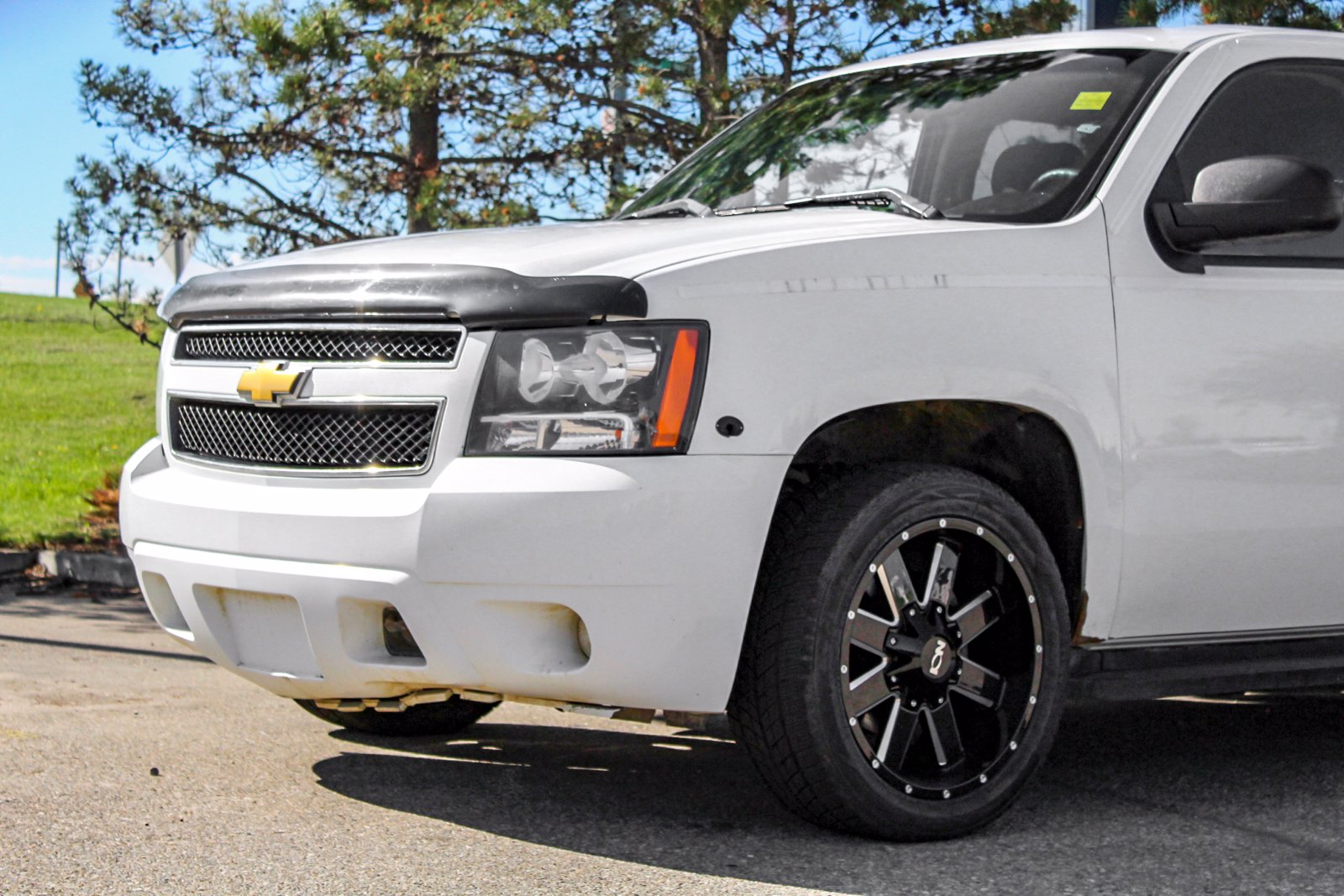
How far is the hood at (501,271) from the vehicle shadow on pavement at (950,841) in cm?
119

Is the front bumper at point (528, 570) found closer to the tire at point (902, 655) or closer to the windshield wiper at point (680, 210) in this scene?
the tire at point (902, 655)

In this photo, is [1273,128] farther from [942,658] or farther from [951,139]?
[942,658]

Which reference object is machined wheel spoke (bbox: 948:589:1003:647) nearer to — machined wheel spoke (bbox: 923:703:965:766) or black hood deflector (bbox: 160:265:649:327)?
machined wheel spoke (bbox: 923:703:965:766)

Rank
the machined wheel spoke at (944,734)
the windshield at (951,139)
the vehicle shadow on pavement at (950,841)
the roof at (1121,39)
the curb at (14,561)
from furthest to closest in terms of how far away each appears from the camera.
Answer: the curb at (14,561) → the roof at (1121,39) → the windshield at (951,139) → the machined wheel spoke at (944,734) → the vehicle shadow on pavement at (950,841)

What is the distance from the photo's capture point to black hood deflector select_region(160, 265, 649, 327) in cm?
360

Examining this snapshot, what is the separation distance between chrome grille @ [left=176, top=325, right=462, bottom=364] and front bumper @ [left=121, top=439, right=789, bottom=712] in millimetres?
268

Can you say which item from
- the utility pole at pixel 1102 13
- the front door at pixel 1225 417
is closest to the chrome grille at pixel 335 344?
the front door at pixel 1225 417

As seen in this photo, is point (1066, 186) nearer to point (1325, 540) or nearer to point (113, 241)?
point (1325, 540)

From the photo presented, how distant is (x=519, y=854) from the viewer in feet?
12.5

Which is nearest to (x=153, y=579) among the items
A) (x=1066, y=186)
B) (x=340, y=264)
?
(x=340, y=264)

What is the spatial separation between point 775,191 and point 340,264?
Answer: 54.8 inches

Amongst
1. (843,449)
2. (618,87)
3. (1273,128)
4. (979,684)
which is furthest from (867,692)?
(618,87)

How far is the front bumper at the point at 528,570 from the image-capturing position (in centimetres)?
354

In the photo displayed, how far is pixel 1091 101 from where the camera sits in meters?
4.53
